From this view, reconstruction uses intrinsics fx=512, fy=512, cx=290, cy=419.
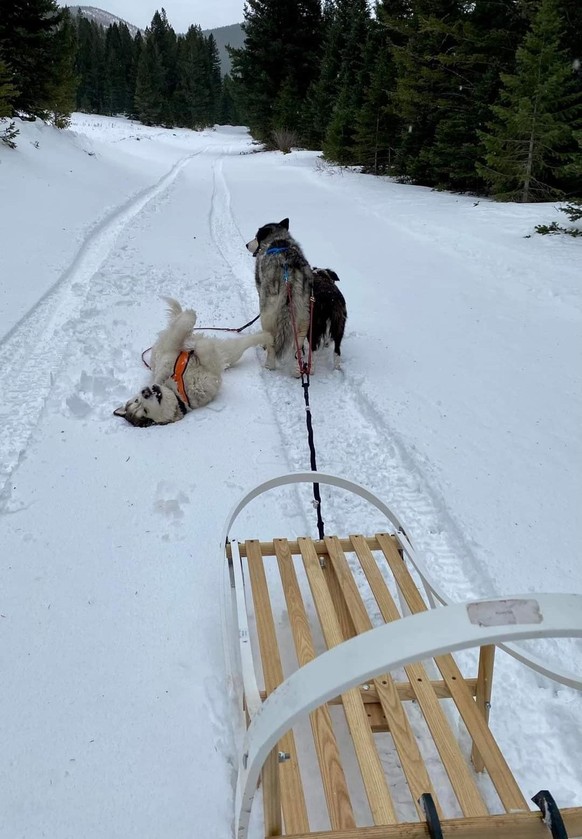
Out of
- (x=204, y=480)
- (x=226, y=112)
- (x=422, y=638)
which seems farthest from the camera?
(x=226, y=112)

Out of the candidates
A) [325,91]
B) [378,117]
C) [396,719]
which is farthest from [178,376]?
[325,91]

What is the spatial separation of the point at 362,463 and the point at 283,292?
2.09m

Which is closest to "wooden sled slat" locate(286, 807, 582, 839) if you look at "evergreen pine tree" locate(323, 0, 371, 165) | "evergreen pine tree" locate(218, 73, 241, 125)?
"evergreen pine tree" locate(323, 0, 371, 165)

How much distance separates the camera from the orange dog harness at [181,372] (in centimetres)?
462

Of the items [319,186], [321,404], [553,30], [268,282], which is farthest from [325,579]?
[319,186]

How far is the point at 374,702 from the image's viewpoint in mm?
2094

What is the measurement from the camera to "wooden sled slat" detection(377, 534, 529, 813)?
1.68 metres

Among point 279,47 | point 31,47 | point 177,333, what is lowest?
point 177,333

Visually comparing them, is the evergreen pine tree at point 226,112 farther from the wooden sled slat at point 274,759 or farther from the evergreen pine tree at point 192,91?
the wooden sled slat at point 274,759

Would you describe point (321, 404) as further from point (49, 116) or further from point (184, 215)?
point (49, 116)

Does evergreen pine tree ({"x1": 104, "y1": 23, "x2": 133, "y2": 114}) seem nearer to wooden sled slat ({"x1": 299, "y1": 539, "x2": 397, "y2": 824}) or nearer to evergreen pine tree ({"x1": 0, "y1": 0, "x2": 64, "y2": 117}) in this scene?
evergreen pine tree ({"x1": 0, "y1": 0, "x2": 64, "y2": 117})

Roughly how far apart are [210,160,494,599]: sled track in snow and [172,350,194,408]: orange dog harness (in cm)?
83

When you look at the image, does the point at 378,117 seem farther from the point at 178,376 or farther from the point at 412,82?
the point at 178,376

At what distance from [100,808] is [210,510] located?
1.77m
